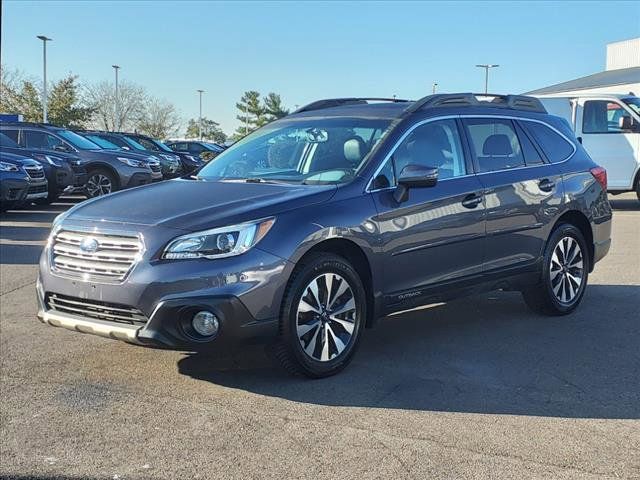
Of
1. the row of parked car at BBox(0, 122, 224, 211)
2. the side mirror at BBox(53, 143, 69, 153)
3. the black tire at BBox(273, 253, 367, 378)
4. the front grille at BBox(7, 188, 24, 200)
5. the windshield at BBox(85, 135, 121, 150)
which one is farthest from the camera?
the windshield at BBox(85, 135, 121, 150)

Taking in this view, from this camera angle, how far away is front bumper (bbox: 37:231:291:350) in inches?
158

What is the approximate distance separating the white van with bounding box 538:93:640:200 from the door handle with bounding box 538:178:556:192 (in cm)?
964

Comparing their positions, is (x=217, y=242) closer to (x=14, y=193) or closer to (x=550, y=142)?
(x=550, y=142)

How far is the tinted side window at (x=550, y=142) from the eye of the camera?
20.6ft

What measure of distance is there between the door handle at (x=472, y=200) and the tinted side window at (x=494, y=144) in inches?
10.8

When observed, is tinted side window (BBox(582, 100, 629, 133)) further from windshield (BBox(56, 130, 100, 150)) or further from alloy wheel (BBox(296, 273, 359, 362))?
alloy wheel (BBox(296, 273, 359, 362))

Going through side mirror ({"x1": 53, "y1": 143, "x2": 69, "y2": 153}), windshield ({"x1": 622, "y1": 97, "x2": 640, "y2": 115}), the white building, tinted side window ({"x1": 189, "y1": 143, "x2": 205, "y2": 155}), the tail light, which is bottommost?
the tail light

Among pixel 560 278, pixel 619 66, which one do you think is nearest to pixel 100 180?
pixel 560 278

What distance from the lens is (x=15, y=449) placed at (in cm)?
358

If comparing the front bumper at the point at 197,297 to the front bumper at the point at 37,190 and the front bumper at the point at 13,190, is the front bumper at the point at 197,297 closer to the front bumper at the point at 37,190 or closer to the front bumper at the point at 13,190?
the front bumper at the point at 13,190

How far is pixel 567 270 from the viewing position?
249 inches

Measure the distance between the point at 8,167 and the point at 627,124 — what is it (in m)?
12.1

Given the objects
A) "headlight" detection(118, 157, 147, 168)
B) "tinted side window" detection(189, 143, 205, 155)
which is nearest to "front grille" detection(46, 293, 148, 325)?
"headlight" detection(118, 157, 147, 168)

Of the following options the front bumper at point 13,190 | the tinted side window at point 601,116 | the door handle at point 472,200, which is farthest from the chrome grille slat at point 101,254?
the tinted side window at point 601,116
